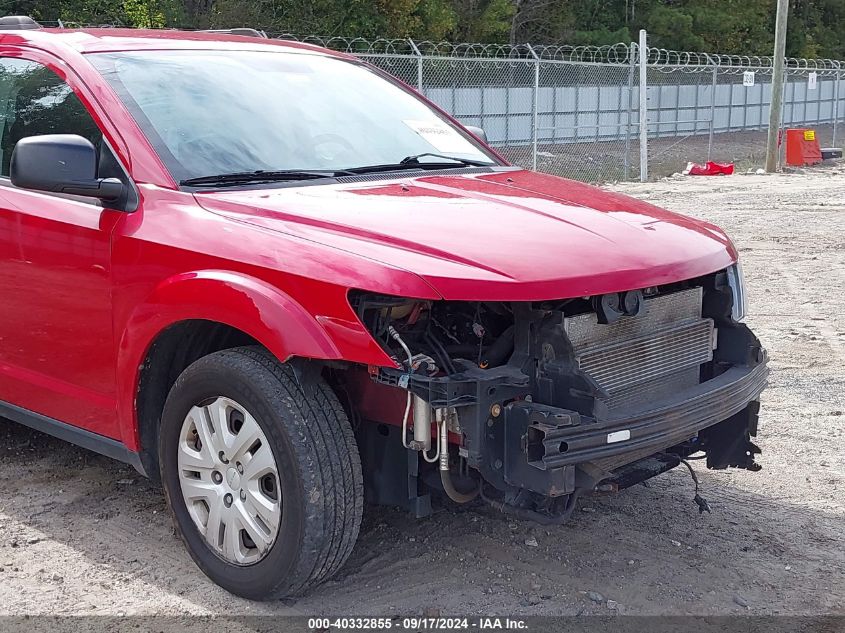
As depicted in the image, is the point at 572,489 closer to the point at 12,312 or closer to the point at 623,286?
the point at 623,286

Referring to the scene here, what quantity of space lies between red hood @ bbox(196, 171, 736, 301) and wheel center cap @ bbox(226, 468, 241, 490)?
0.80 meters

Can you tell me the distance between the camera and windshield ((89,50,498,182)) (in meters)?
3.95

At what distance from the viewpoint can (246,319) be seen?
3.34 meters

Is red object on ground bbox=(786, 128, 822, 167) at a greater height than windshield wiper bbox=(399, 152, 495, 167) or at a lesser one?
lesser

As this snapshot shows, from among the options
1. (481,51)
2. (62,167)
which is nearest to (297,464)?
(62,167)

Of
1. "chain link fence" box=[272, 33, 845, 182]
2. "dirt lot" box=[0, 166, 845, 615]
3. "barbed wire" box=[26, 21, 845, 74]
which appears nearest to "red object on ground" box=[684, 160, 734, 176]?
"chain link fence" box=[272, 33, 845, 182]

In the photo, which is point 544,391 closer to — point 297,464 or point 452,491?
point 452,491

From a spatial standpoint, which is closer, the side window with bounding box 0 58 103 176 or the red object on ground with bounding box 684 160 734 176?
the side window with bounding box 0 58 103 176

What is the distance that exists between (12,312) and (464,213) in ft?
6.37

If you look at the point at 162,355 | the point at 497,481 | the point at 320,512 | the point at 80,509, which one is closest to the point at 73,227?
the point at 162,355

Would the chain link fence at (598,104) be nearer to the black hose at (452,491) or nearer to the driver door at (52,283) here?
the driver door at (52,283)

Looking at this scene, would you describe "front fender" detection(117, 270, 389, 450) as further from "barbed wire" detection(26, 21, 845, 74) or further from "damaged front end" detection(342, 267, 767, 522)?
"barbed wire" detection(26, 21, 845, 74)

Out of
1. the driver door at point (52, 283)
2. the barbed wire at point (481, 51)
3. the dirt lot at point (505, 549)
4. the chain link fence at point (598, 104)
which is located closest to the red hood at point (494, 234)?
the driver door at point (52, 283)

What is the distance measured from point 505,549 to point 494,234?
1266 millimetres
